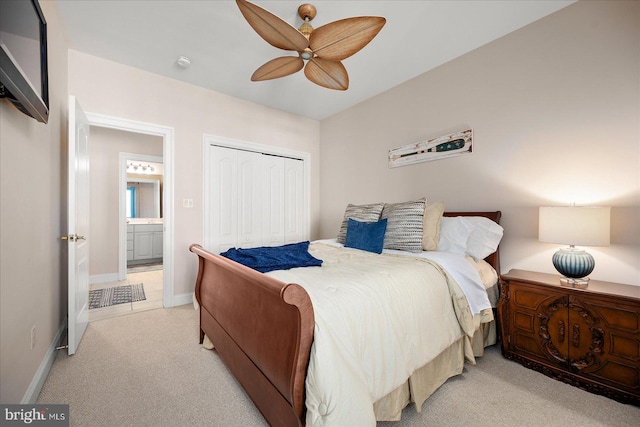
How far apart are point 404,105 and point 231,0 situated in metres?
2.15

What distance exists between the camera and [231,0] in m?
1.99

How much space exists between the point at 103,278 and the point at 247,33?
14.3 feet

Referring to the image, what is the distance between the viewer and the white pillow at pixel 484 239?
7.25ft

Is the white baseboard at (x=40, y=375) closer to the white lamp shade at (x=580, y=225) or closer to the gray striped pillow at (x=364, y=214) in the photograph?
the gray striped pillow at (x=364, y=214)

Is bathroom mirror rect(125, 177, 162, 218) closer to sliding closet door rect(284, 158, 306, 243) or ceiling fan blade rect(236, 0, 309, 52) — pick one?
sliding closet door rect(284, 158, 306, 243)

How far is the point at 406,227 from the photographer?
2.32 metres

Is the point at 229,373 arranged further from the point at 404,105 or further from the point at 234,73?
the point at 404,105

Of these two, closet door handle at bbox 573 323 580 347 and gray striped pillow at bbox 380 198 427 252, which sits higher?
gray striped pillow at bbox 380 198 427 252

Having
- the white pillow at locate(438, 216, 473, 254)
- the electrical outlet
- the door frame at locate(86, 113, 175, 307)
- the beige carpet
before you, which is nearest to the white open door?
the beige carpet

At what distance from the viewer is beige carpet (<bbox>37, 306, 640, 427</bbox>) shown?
4.64 feet

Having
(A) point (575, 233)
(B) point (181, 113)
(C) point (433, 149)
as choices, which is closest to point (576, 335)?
(A) point (575, 233)

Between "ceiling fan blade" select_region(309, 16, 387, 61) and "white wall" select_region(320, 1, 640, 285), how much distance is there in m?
1.00

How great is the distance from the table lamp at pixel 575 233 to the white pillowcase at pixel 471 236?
371 mm

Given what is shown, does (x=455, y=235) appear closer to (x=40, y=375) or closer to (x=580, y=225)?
(x=580, y=225)
